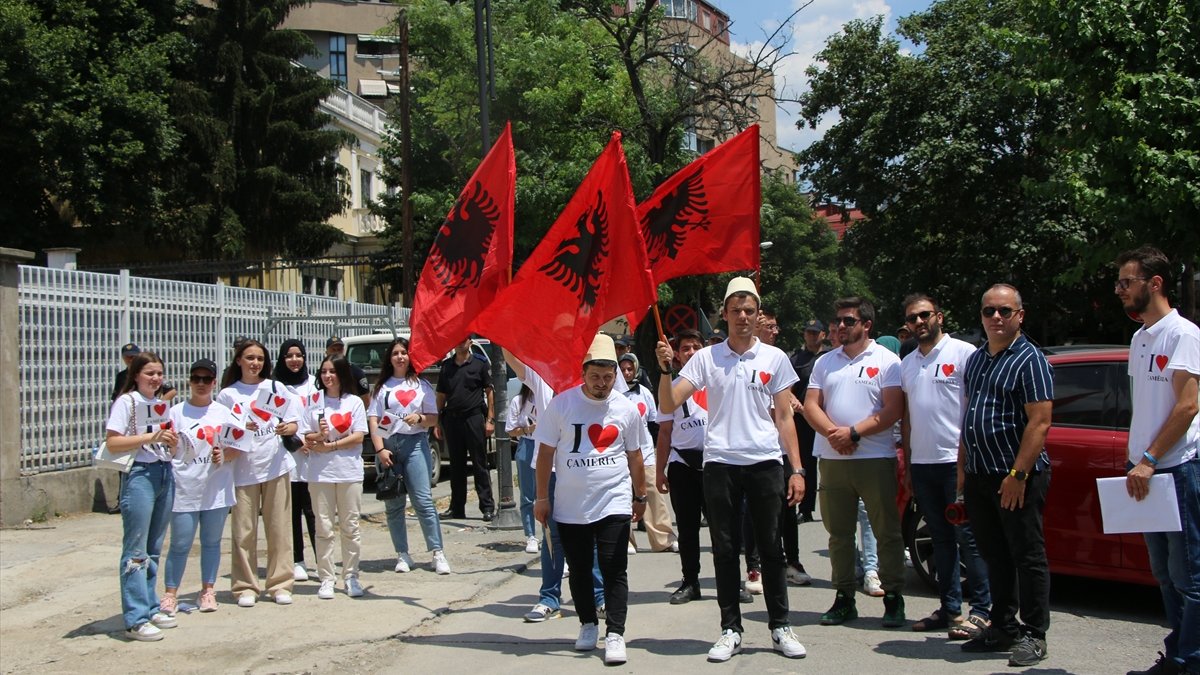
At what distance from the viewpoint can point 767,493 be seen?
20.3 feet

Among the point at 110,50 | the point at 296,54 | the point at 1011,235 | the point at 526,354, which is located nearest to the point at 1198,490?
the point at 526,354

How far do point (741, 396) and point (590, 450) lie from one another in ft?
2.96

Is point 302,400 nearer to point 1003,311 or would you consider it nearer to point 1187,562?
point 1003,311

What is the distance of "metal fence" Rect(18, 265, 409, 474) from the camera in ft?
38.0

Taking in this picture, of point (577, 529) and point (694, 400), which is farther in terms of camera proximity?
point (694, 400)

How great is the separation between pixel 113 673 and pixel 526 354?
2971 mm

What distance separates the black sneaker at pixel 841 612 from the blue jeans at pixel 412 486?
334 centimetres

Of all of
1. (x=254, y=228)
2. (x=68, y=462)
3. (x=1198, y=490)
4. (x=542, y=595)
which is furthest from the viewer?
(x=254, y=228)

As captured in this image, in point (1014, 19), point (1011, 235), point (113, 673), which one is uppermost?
point (1014, 19)

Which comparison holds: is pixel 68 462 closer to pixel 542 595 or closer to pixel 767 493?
pixel 542 595

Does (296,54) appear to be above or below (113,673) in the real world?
above

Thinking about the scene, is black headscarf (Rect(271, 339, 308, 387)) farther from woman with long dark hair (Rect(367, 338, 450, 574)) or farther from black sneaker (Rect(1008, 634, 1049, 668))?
black sneaker (Rect(1008, 634, 1049, 668))

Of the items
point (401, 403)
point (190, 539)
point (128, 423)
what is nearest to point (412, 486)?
point (401, 403)

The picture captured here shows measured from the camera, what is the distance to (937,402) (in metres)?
→ 6.58
